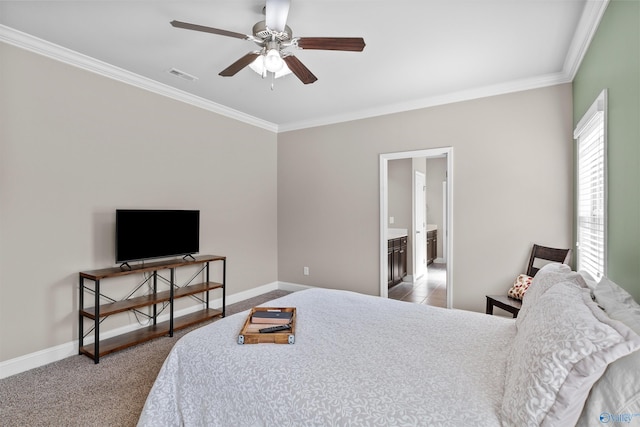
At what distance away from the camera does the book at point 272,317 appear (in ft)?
6.29

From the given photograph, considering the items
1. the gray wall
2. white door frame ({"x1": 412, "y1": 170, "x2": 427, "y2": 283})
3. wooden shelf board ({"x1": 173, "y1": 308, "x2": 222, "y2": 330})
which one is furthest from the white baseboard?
white door frame ({"x1": 412, "y1": 170, "x2": 427, "y2": 283})

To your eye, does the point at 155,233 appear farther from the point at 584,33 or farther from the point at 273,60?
the point at 584,33

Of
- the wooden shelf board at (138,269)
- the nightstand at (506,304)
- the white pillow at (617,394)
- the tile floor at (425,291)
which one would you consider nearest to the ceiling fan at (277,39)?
the white pillow at (617,394)

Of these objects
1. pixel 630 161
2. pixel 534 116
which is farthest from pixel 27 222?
pixel 534 116

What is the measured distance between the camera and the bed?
1.01 meters

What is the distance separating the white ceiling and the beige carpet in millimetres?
2701

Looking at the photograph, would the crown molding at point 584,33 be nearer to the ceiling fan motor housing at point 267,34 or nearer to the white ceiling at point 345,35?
the white ceiling at point 345,35

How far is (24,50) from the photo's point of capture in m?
2.63

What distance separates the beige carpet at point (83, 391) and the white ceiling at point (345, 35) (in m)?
2.70

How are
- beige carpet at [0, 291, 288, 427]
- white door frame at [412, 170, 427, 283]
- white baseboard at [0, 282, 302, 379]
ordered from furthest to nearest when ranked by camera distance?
white door frame at [412, 170, 427, 283] → white baseboard at [0, 282, 302, 379] → beige carpet at [0, 291, 288, 427]

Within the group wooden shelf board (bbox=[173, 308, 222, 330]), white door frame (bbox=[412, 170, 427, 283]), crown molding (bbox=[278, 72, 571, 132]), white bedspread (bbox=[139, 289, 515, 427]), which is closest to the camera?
white bedspread (bbox=[139, 289, 515, 427])

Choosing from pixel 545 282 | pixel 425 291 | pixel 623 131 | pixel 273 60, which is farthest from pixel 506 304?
pixel 273 60

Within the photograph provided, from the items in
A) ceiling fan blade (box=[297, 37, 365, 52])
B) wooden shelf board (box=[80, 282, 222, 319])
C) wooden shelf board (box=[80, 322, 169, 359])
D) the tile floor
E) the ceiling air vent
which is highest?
the ceiling air vent

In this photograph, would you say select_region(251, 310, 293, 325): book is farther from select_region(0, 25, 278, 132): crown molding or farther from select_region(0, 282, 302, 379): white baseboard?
select_region(0, 25, 278, 132): crown molding
